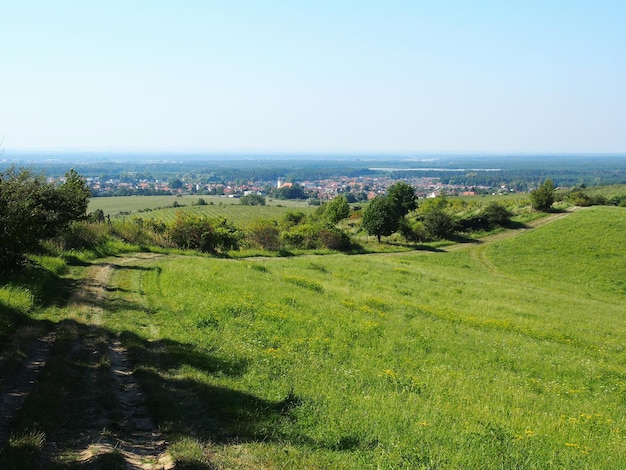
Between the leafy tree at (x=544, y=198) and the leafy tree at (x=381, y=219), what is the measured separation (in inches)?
922

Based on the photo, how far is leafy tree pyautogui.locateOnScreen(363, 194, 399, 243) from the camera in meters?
56.6

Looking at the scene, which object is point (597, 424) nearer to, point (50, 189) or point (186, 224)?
point (50, 189)

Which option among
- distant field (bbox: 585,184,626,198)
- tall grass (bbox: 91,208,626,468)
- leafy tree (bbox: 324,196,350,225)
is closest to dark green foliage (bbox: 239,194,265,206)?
leafy tree (bbox: 324,196,350,225)

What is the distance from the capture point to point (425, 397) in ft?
31.8

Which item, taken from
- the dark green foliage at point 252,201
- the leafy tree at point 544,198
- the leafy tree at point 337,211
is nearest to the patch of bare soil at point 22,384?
the leafy tree at point 544,198

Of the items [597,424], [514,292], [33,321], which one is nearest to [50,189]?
[33,321]

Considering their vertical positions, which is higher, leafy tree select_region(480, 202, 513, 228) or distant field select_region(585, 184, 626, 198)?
distant field select_region(585, 184, 626, 198)

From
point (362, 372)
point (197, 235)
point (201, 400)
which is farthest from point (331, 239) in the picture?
point (201, 400)

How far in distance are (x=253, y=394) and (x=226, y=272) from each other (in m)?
12.6

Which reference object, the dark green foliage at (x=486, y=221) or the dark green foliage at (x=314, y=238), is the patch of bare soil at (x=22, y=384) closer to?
the dark green foliage at (x=314, y=238)

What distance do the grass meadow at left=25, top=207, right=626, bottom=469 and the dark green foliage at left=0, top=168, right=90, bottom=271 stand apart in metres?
1.93

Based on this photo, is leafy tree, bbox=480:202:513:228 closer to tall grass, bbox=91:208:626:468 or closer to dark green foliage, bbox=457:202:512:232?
dark green foliage, bbox=457:202:512:232

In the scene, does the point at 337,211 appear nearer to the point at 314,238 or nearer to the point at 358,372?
the point at 314,238

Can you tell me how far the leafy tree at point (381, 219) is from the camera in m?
56.6
